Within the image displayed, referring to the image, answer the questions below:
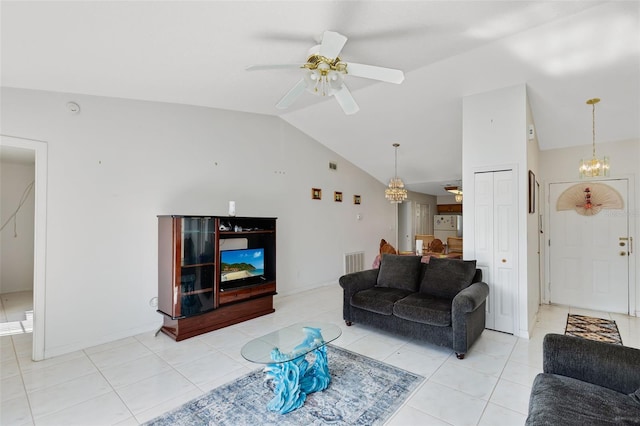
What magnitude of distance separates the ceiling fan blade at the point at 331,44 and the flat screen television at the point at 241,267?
2699mm

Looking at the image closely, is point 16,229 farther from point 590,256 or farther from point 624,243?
point 624,243

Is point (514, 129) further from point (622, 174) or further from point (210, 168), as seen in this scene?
point (210, 168)

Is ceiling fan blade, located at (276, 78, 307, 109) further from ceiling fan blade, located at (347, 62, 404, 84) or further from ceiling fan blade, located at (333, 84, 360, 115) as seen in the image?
ceiling fan blade, located at (347, 62, 404, 84)

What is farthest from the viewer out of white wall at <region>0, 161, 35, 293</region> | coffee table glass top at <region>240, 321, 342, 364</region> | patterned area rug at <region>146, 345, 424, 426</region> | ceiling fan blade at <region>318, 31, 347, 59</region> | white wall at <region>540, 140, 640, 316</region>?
white wall at <region>0, 161, 35, 293</region>

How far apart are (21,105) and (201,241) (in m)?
2.09

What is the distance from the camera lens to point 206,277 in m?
3.62

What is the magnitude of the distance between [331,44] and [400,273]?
282 cm

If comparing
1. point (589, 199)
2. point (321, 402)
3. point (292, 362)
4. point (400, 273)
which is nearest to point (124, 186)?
point (292, 362)

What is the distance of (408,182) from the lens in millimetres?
6922

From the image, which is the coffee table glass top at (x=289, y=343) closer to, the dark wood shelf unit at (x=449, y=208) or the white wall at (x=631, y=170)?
the white wall at (x=631, y=170)

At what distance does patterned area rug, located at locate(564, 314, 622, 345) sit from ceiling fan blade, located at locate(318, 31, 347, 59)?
4057mm

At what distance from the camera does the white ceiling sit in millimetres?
2039

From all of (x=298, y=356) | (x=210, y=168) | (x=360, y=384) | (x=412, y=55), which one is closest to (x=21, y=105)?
(x=210, y=168)

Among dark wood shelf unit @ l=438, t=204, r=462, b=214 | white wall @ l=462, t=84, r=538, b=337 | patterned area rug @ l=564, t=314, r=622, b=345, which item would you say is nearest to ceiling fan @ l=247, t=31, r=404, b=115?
white wall @ l=462, t=84, r=538, b=337
